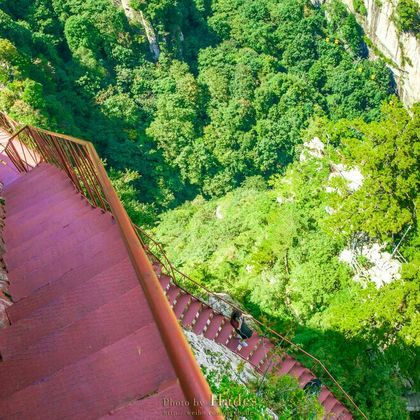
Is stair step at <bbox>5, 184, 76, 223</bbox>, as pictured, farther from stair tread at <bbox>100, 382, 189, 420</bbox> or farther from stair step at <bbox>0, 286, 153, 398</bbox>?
stair tread at <bbox>100, 382, 189, 420</bbox>

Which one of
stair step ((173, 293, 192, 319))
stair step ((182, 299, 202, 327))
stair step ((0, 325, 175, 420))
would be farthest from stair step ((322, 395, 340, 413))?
stair step ((0, 325, 175, 420))

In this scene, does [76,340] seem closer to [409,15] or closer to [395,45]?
[409,15]

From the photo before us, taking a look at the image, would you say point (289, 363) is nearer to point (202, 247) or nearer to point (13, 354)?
point (13, 354)

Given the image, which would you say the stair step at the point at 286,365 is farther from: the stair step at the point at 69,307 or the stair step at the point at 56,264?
the stair step at the point at 69,307

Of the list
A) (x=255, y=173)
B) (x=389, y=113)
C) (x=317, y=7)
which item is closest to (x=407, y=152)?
(x=389, y=113)

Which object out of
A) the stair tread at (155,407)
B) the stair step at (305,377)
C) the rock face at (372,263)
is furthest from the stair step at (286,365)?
the rock face at (372,263)
